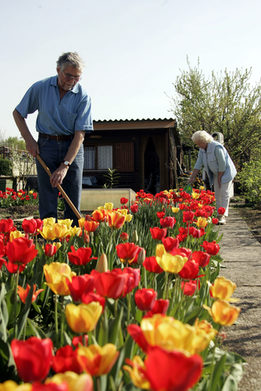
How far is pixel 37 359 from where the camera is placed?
1.91 feet

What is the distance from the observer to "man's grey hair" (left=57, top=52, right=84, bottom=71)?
3125mm

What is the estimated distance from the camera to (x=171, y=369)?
1.59 feet

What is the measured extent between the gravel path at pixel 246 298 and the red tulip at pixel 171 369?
1.15 metres

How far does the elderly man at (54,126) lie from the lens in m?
3.50

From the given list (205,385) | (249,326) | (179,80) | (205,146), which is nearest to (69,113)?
(249,326)

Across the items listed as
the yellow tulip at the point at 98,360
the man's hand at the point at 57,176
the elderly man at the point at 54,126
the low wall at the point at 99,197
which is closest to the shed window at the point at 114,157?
the low wall at the point at 99,197

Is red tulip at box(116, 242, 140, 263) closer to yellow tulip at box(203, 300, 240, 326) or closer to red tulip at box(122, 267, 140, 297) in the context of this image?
red tulip at box(122, 267, 140, 297)

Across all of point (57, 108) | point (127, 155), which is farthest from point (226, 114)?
point (57, 108)

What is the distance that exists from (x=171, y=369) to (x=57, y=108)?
10.6 feet

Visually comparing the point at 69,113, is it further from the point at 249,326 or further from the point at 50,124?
the point at 249,326

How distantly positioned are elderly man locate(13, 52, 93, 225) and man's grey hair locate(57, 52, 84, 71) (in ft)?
0.80

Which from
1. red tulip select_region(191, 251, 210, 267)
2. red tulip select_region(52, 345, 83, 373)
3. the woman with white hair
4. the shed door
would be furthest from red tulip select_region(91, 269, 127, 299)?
the shed door

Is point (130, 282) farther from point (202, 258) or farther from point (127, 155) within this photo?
point (127, 155)

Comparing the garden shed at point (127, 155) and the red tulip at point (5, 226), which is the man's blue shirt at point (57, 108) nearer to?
the red tulip at point (5, 226)
